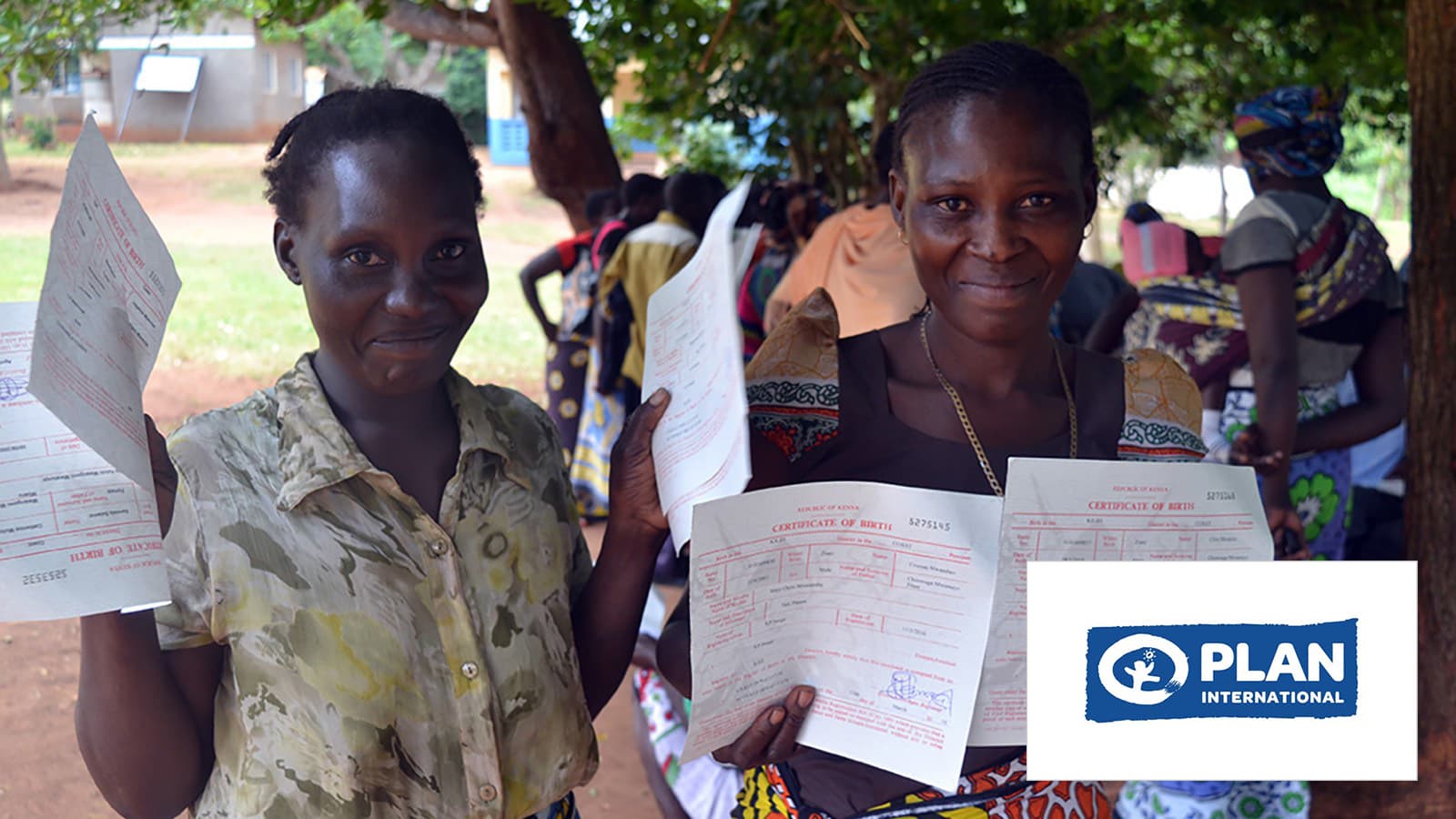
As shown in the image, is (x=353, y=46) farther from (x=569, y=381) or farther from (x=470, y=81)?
(x=470, y=81)

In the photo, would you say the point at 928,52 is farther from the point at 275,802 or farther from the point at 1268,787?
the point at 275,802

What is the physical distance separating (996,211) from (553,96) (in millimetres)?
4285

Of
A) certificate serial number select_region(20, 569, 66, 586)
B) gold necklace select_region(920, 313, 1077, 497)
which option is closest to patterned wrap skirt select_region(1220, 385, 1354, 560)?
gold necklace select_region(920, 313, 1077, 497)

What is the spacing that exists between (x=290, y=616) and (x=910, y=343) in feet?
2.86

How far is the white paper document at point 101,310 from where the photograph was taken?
1057 mm

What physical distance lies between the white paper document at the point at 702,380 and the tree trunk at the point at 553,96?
417 cm

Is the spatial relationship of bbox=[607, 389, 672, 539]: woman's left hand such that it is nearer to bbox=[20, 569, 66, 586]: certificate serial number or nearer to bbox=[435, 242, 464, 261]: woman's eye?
bbox=[435, 242, 464, 261]: woman's eye

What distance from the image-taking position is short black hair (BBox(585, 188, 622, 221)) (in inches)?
249

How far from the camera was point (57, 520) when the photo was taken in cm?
118

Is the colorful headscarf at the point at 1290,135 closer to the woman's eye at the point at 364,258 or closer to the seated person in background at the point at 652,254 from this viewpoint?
the woman's eye at the point at 364,258

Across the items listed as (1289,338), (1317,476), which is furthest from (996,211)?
(1317,476)

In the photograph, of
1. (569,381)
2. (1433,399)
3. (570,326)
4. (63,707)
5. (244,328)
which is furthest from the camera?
(244,328)

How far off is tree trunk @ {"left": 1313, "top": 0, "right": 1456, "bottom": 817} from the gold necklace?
1.40 m

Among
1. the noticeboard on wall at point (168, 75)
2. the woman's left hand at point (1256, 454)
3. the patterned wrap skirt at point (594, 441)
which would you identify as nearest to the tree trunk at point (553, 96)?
the patterned wrap skirt at point (594, 441)
